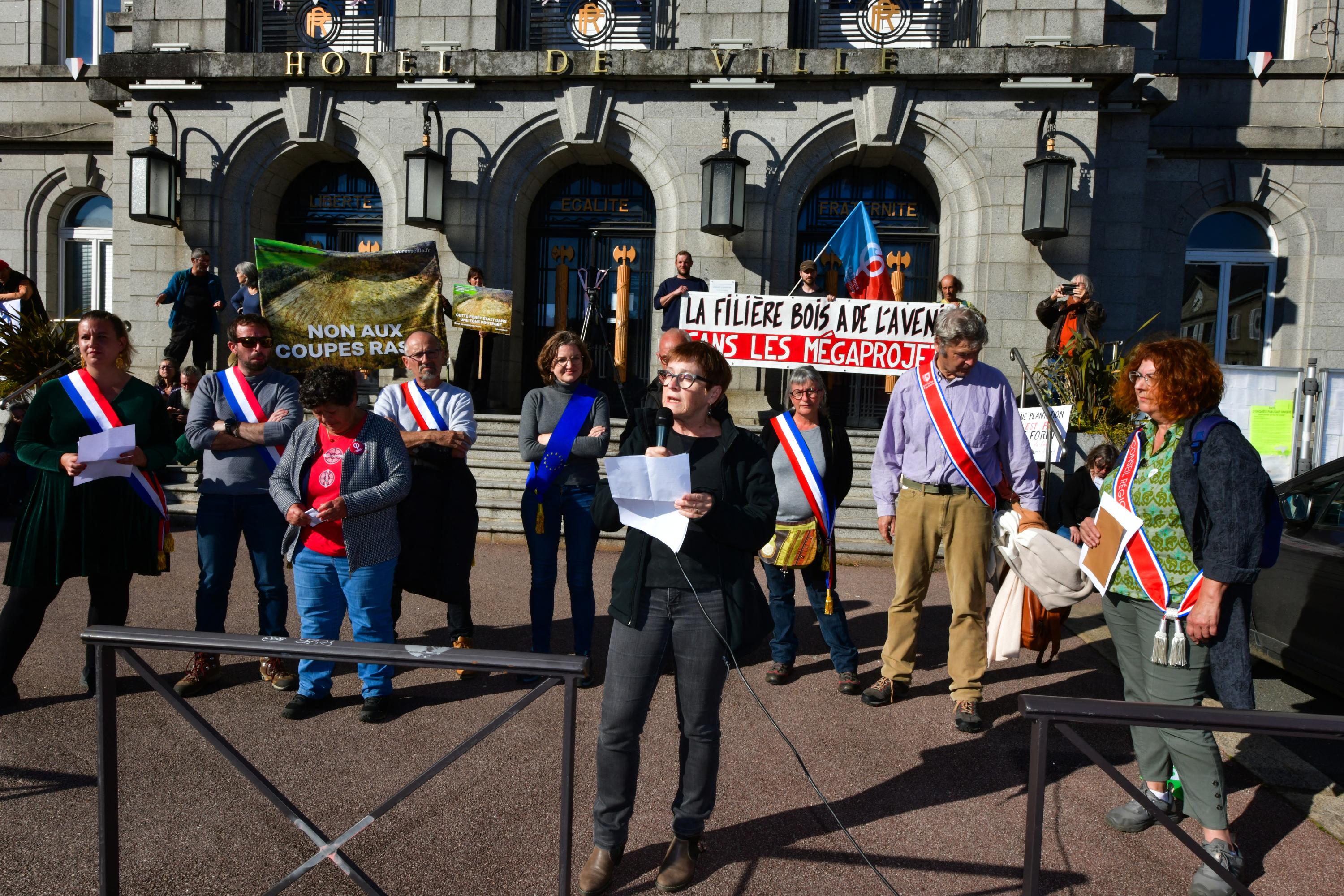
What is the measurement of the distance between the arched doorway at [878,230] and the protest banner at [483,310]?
444 cm

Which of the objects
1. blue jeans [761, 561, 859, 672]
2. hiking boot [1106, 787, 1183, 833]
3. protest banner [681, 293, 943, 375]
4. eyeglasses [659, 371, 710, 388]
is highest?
protest banner [681, 293, 943, 375]

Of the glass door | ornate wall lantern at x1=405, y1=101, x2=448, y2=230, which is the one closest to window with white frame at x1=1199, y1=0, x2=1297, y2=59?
the glass door

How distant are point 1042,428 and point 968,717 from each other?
549cm

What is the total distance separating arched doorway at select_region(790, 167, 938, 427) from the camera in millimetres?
12758

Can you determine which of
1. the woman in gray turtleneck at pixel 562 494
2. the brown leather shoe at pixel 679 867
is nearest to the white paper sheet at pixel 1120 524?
the brown leather shoe at pixel 679 867

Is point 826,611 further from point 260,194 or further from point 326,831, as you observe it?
point 260,194

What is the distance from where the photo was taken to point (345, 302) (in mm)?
10797

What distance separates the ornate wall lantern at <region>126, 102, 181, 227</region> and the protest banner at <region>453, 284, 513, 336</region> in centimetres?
454

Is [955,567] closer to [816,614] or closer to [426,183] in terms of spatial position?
[816,614]

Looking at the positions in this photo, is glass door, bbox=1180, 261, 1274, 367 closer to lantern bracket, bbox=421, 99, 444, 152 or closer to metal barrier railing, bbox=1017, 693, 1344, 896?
lantern bracket, bbox=421, 99, 444, 152

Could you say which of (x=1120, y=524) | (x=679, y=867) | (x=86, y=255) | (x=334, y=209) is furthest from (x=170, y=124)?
(x=1120, y=524)

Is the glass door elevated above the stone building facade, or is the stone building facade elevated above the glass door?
the stone building facade

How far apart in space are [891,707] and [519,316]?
960 centimetres

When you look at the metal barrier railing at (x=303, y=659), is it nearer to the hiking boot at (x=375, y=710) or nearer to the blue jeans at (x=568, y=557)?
the hiking boot at (x=375, y=710)
